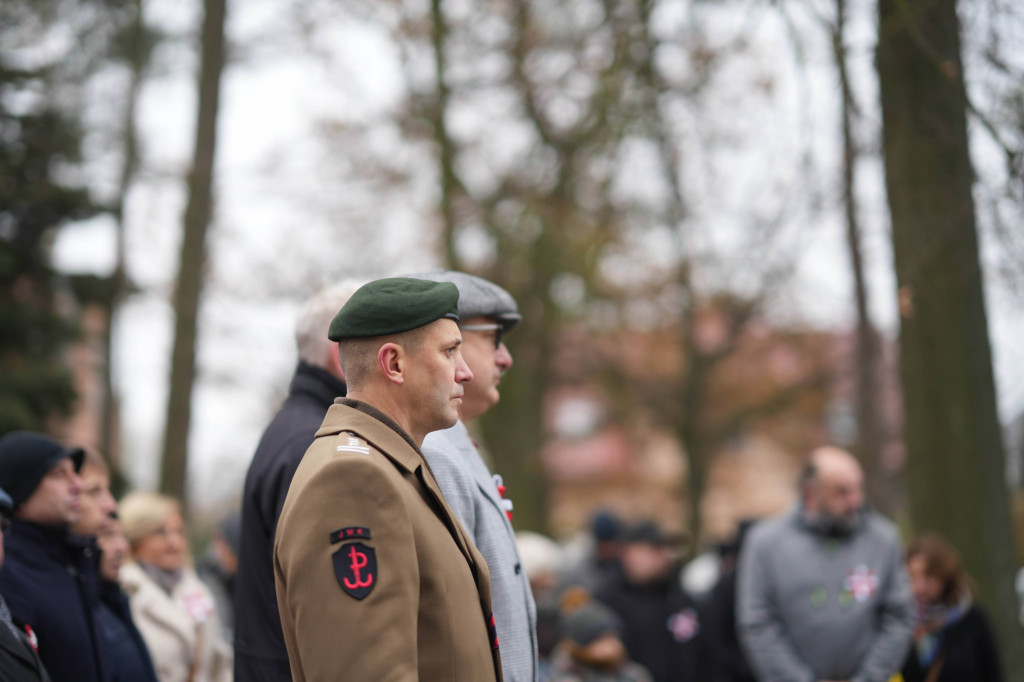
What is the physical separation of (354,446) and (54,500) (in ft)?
6.96

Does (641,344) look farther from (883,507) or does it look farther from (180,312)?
(180,312)

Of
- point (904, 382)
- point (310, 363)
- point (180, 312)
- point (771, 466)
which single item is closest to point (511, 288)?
point (180, 312)

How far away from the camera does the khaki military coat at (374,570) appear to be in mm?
2369

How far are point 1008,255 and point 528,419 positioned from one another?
14.0 metres

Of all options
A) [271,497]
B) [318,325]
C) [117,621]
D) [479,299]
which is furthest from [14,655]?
[479,299]

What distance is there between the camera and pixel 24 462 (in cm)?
412

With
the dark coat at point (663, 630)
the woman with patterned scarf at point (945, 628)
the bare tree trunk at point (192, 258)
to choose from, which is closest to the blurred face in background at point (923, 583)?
the woman with patterned scarf at point (945, 628)

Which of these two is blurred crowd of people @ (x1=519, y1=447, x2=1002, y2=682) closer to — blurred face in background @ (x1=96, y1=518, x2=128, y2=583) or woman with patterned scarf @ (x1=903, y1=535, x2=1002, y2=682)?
woman with patterned scarf @ (x1=903, y1=535, x2=1002, y2=682)

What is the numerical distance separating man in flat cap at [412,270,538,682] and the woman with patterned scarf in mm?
3829

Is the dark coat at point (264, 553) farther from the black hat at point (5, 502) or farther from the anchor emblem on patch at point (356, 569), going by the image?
the anchor emblem on patch at point (356, 569)

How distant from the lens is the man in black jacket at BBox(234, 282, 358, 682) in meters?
3.51

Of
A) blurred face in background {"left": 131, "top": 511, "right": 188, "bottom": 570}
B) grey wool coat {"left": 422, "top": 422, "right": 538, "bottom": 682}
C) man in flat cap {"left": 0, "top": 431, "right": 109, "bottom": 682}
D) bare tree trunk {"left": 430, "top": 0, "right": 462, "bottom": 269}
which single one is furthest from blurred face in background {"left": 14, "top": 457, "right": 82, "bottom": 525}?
bare tree trunk {"left": 430, "top": 0, "right": 462, "bottom": 269}

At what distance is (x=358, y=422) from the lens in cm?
269

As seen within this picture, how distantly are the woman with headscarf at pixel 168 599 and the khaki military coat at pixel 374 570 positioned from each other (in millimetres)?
3077
